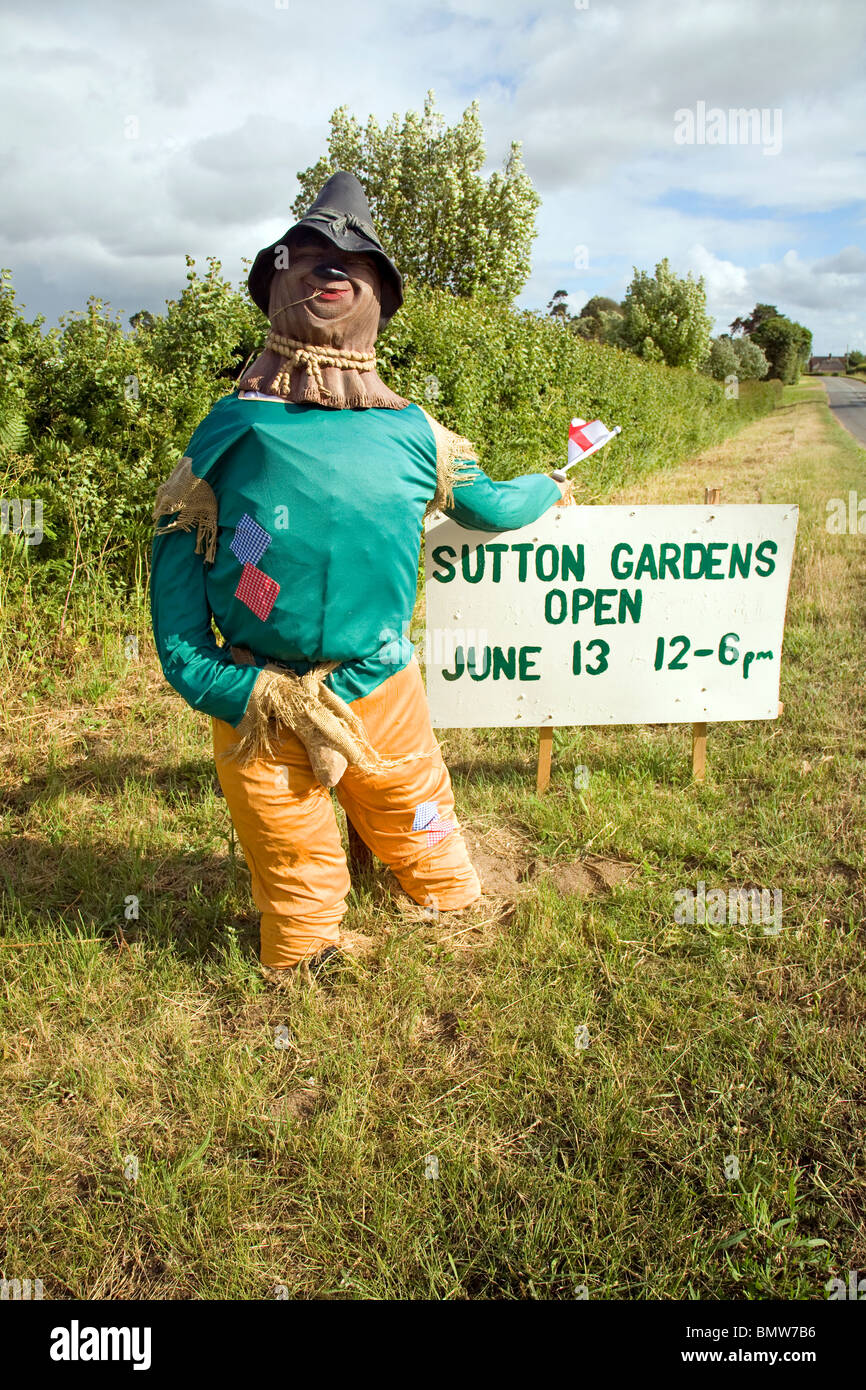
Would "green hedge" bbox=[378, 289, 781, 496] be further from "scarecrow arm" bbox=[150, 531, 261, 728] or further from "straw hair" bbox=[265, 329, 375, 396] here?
"scarecrow arm" bbox=[150, 531, 261, 728]

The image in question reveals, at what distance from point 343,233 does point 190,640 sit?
1102mm

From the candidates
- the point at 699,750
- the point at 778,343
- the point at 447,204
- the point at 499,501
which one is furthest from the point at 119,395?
the point at 778,343

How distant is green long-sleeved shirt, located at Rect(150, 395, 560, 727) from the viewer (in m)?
2.05

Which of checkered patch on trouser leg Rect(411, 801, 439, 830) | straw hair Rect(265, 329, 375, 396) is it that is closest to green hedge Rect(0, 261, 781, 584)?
straw hair Rect(265, 329, 375, 396)

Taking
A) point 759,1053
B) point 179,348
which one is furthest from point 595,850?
point 179,348

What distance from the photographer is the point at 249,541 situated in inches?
81.5

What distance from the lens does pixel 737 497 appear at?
37.2 feet

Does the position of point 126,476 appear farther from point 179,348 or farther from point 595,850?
point 595,850

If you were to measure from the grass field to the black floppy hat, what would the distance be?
1883 millimetres

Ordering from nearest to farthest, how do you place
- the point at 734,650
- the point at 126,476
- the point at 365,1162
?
1. the point at 365,1162
2. the point at 734,650
3. the point at 126,476

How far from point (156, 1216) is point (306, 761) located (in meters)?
1.12

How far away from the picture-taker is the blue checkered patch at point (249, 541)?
6.75ft

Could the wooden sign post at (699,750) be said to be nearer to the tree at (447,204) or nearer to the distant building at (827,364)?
the tree at (447,204)
